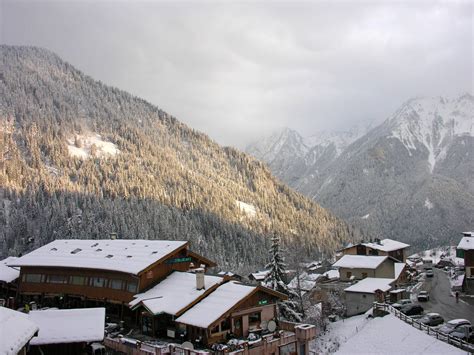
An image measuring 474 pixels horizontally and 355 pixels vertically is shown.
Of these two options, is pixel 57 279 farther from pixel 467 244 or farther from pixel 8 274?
pixel 467 244

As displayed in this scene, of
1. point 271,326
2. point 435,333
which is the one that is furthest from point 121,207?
point 435,333

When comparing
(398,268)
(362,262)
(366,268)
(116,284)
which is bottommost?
(398,268)

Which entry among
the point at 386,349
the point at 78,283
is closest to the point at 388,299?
the point at 386,349

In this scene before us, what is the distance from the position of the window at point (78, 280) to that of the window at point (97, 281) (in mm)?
949

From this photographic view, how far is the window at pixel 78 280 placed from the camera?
45156 millimetres

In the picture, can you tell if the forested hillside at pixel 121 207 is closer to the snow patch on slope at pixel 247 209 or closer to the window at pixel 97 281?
the snow patch on slope at pixel 247 209

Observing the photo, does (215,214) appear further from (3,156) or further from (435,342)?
(435,342)

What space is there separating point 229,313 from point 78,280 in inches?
766

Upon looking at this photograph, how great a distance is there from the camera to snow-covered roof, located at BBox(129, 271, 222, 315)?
117 feet

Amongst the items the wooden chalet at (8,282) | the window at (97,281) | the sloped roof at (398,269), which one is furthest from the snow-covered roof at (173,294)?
the sloped roof at (398,269)

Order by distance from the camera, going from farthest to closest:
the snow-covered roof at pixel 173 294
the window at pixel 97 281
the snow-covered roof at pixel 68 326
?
the window at pixel 97 281 → the snow-covered roof at pixel 173 294 → the snow-covered roof at pixel 68 326

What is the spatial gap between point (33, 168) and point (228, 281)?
145 m

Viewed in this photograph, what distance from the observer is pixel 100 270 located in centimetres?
4409

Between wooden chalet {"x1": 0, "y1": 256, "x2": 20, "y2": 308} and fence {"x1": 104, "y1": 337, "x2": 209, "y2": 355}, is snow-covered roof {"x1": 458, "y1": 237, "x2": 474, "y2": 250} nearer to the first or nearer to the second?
fence {"x1": 104, "y1": 337, "x2": 209, "y2": 355}
